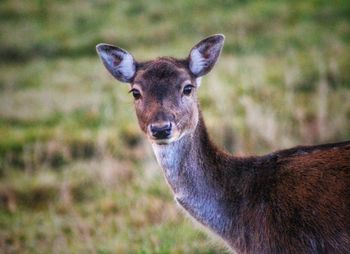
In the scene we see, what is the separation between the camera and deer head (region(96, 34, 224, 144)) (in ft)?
21.6

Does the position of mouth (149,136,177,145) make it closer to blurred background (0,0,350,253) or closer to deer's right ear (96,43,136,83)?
deer's right ear (96,43,136,83)

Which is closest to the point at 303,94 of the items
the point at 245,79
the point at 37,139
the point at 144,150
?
the point at 245,79

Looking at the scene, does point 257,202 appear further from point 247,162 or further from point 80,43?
point 80,43

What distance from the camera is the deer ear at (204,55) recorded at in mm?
7125

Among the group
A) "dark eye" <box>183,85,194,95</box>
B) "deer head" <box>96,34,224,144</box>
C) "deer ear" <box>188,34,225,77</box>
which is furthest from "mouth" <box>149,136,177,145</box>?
"deer ear" <box>188,34,225,77</box>

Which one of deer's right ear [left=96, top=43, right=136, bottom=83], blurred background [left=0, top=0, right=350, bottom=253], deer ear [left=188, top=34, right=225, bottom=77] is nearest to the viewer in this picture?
deer ear [left=188, top=34, right=225, bottom=77]

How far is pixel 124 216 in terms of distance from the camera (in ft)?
34.7

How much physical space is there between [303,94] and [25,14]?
8186mm

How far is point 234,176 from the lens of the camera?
6805 millimetres

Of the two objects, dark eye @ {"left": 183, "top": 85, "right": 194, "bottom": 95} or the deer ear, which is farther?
the deer ear

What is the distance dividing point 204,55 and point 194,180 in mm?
1144

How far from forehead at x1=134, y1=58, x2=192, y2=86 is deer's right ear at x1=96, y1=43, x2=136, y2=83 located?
21 centimetres

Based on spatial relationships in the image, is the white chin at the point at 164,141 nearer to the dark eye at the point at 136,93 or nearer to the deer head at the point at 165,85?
the deer head at the point at 165,85

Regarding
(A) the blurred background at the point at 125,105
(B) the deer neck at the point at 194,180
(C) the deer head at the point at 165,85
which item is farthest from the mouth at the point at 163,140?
(A) the blurred background at the point at 125,105
